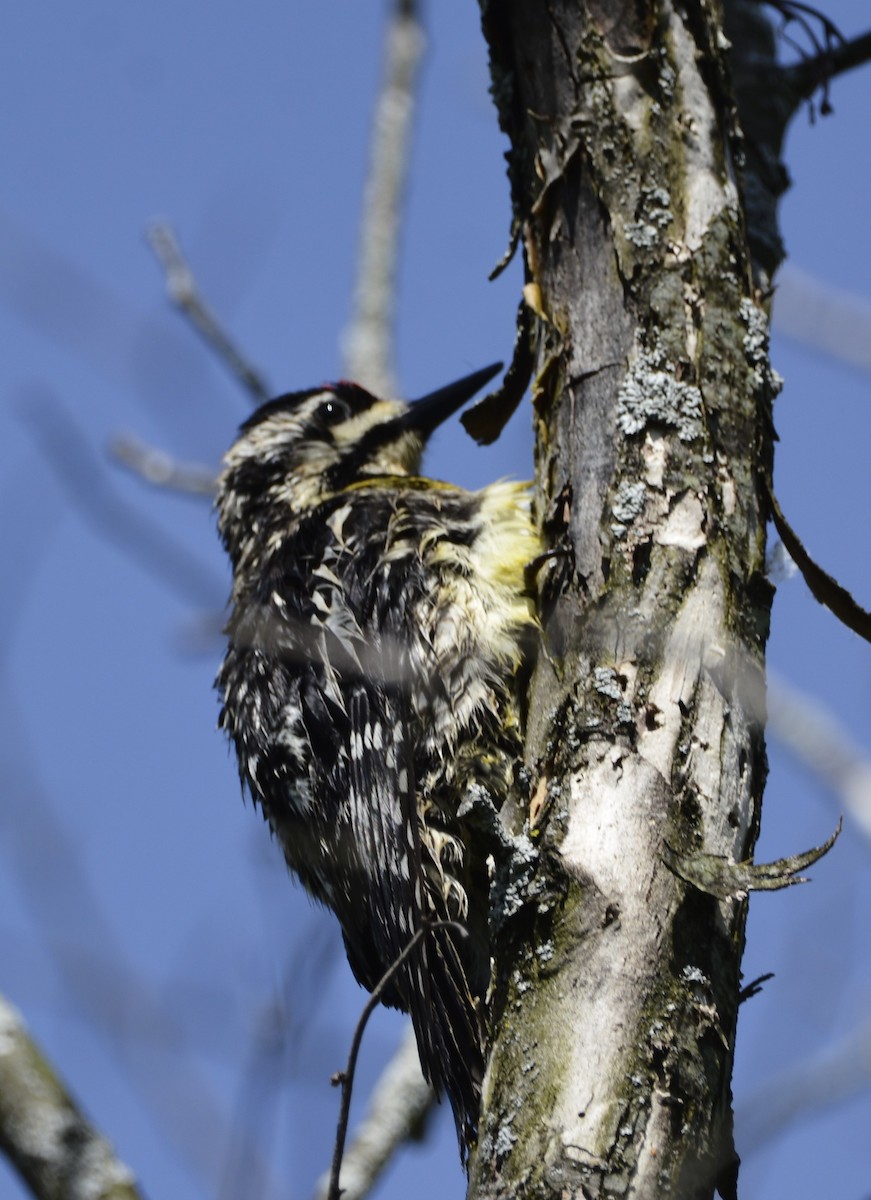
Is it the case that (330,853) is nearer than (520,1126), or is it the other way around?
(520,1126)

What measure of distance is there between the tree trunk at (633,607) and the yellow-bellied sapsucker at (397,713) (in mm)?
323

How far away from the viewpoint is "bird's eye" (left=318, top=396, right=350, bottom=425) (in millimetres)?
4047

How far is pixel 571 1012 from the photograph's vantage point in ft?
6.19

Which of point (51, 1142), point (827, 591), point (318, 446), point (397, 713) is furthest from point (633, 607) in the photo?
point (318, 446)

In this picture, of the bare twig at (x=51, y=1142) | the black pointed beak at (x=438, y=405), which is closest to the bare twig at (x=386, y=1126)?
the bare twig at (x=51, y=1142)

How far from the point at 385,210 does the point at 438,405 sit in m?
1.43

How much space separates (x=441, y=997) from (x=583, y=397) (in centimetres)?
118

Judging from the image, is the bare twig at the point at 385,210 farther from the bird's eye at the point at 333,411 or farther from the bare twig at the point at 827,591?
the bare twig at the point at 827,591

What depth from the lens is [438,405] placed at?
13.3 feet

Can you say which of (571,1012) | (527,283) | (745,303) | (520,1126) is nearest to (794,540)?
(745,303)

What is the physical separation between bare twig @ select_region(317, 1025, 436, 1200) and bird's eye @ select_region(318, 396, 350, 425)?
70.0 inches

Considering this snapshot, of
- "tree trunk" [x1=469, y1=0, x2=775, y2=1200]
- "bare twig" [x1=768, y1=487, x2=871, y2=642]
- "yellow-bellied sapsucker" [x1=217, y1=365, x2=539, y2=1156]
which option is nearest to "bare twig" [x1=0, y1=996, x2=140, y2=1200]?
"yellow-bellied sapsucker" [x1=217, y1=365, x2=539, y2=1156]

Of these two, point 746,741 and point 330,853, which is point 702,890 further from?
point 330,853

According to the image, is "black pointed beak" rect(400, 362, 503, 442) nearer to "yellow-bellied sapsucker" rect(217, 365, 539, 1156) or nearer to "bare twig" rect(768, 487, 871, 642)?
"yellow-bellied sapsucker" rect(217, 365, 539, 1156)
